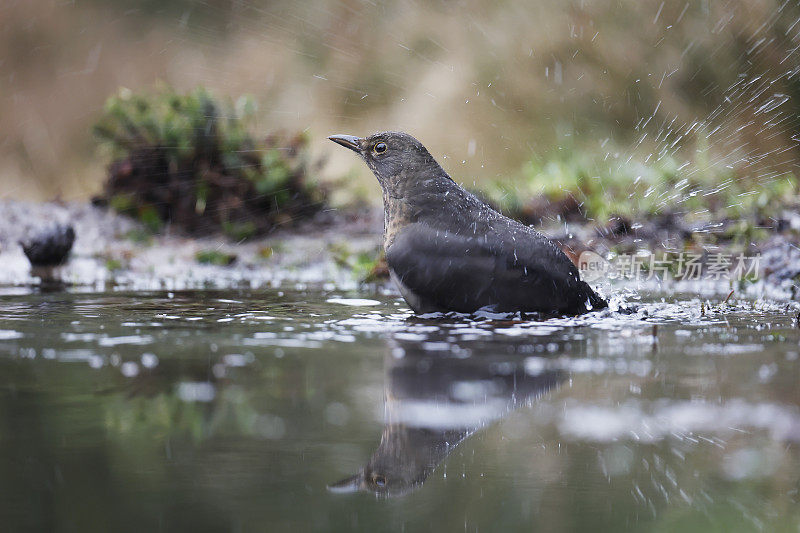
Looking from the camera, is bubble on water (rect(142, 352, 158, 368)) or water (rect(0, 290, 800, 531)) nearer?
water (rect(0, 290, 800, 531))

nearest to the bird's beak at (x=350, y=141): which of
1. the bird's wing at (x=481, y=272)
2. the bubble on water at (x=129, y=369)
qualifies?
the bird's wing at (x=481, y=272)

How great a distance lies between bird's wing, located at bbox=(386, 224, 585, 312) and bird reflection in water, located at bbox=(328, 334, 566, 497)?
0.70 m

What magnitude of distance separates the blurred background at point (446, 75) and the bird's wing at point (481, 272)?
6376 mm

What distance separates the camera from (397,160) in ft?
16.7

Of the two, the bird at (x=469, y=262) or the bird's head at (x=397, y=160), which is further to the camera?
the bird's head at (x=397, y=160)

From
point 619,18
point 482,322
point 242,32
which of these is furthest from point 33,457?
point 242,32

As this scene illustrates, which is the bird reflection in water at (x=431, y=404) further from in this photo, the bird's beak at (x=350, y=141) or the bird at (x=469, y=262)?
the bird's beak at (x=350, y=141)

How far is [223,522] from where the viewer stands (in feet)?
5.96

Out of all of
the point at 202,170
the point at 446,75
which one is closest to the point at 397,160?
the point at 202,170

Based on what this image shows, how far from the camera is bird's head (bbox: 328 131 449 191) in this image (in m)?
5.00

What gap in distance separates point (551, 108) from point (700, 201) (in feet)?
13.6

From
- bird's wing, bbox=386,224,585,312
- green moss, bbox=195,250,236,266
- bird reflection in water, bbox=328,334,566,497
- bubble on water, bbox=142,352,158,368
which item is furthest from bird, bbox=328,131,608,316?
green moss, bbox=195,250,236,266

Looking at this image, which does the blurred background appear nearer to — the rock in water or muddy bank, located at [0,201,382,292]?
muddy bank, located at [0,201,382,292]

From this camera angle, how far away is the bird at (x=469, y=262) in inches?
180
